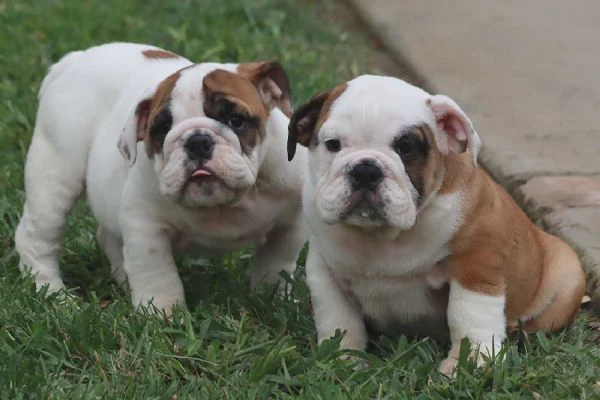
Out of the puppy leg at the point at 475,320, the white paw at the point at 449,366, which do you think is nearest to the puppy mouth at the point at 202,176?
the puppy leg at the point at 475,320

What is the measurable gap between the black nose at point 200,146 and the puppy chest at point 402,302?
731mm

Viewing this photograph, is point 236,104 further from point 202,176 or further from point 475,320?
point 475,320

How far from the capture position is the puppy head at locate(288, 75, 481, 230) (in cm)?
475

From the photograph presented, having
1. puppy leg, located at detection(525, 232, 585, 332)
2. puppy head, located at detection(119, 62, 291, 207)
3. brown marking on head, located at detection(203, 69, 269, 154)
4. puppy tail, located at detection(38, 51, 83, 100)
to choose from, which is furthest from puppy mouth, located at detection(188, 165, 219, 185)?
puppy tail, located at detection(38, 51, 83, 100)

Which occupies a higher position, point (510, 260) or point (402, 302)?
point (510, 260)

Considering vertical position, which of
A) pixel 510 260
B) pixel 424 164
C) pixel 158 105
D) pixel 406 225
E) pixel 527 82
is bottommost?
pixel 527 82

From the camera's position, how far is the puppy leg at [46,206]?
20.5 feet

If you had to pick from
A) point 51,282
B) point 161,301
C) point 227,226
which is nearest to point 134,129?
point 227,226

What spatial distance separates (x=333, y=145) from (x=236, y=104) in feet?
2.21

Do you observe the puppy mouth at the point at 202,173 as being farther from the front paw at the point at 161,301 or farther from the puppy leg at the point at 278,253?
the puppy leg at the point at 278,253

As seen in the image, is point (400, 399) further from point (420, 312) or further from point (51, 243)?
point (51, 243)

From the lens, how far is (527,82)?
8.80 meters

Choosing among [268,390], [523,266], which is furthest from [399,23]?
[268,390]

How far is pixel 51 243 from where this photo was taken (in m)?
6.30
